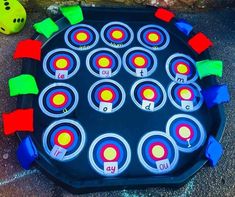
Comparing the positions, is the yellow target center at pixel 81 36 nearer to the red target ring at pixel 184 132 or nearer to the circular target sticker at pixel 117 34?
the circular target sticker at pixel 117 34

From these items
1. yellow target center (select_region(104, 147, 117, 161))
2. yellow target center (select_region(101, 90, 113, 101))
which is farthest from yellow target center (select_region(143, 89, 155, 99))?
yellow target center (select_region(104, 147, 117, 161))

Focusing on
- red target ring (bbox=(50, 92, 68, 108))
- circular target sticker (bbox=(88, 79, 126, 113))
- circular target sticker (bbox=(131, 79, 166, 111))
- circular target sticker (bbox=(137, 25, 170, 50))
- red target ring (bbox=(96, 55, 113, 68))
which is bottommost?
red target ring (bbox=(50, 92, 68, 108))

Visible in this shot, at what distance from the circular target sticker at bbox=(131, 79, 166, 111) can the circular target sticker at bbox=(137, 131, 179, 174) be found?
0.09 metres

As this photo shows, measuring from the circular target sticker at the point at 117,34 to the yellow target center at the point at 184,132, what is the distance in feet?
1.12

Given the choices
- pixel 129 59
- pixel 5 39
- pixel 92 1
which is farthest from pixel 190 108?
pixel 5 39

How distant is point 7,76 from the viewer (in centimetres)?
120

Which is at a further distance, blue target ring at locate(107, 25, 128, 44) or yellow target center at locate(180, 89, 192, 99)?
blue target ring at locate(107, 25, 128, 44)

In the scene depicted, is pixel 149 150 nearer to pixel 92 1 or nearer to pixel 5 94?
pixel 5 94

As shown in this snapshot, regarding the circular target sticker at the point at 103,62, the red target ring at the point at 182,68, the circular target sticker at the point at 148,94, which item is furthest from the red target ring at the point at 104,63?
the red target ring at the point at 182,68

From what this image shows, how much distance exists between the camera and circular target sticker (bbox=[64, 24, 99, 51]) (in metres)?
1.24

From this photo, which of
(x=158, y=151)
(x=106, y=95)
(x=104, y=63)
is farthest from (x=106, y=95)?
(x=158, y=151)

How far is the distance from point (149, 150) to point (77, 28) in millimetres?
484

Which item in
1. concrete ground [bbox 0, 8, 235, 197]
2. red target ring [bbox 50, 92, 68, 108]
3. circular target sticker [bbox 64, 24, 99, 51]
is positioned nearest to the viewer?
concrete ground [bbox 0, 8, 235, 197]

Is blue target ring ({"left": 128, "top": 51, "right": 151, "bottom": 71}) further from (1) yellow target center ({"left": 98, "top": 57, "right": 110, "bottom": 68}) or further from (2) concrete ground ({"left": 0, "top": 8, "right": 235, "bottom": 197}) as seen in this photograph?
(2) concrete ground ({"left": 0, "top": 8, "right": 235, "bottom": 197})
